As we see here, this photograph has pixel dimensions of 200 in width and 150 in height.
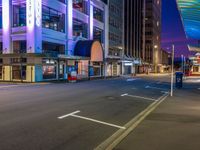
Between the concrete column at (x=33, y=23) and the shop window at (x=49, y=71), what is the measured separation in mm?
3099

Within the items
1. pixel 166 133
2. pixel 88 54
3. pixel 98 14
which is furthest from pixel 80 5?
pixel 166 133

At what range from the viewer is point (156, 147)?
22.8ft

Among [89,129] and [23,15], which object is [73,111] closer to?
[89,129]

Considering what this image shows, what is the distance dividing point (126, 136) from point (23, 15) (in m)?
35.9

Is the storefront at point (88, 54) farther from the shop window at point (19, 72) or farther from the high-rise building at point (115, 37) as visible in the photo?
the shop window at point (19, 72)

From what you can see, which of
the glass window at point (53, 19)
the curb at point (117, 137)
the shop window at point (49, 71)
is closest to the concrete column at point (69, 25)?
the glass window at point (53, 19)

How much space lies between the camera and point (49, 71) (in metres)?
42.6

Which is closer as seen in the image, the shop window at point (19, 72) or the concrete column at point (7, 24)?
the shop window at point (19, 72)

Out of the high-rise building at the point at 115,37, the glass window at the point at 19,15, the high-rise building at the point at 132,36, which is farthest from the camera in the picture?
the high-rise building at the point at 132,36

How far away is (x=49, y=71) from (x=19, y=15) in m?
8.60

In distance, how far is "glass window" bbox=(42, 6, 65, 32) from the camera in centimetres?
4250

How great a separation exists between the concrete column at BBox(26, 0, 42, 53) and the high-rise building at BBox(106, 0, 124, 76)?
2911 centimetres

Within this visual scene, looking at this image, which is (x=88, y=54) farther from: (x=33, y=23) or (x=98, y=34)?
(x=98, y=34)

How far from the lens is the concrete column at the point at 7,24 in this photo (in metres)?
41.3
